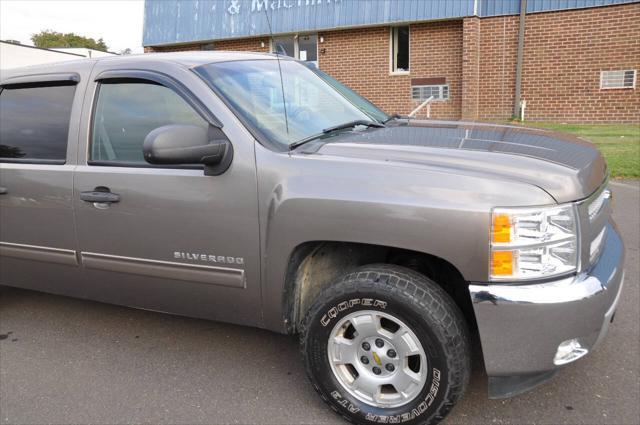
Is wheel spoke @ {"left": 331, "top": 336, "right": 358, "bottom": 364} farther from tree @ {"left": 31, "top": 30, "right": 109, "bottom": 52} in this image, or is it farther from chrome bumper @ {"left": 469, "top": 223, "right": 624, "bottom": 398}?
tree @ {"left": 31, "top": 30, "right": 109, "bottom": 52}

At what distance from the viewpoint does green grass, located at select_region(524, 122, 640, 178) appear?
8133mm

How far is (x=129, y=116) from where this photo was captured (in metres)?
3.19

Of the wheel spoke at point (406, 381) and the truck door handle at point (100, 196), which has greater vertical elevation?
the truck door handle at point (100, 196)

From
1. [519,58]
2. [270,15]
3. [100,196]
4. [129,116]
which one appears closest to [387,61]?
[519,58]

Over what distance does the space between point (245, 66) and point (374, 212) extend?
4.76 ft

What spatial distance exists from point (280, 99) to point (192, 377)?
5.60 feet

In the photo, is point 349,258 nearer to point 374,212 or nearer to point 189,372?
point 374,212

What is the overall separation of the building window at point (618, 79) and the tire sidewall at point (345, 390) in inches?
524

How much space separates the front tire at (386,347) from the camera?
2.39 meters

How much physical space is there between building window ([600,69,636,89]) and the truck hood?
38.8 feet

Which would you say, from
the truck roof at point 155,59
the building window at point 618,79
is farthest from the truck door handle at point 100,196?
the building window at point 618,79

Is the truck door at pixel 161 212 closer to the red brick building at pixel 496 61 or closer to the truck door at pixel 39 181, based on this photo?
the truck door at pixel 39 181

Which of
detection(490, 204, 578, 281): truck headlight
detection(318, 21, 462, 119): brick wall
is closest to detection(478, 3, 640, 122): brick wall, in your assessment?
detection(318, 21, 462, 119): brick wall

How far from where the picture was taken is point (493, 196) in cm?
226
